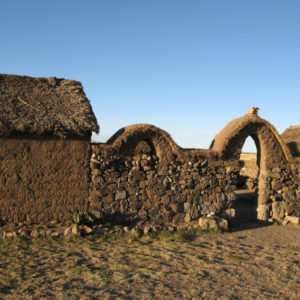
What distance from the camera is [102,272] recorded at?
5.21 meters

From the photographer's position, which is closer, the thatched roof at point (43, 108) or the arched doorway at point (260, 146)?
the thatched roof at point (43, 108)

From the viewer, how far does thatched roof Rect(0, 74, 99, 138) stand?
6.97m

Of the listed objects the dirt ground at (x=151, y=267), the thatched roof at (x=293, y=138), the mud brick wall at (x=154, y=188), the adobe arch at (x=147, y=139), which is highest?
the thatched roof at (x=293, y=138)

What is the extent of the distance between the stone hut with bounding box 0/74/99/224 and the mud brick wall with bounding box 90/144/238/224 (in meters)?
0.42

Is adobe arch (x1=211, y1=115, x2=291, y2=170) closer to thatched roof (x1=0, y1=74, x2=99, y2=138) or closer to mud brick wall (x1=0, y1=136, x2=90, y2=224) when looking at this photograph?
thatched roof (x1=0, y1=74, x2=99, y2=138)

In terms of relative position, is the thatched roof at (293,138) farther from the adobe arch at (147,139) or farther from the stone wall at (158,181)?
the adobe arch at (147,139)

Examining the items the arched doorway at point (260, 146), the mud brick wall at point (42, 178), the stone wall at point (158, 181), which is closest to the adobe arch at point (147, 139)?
the stone wall at point (158, 181)

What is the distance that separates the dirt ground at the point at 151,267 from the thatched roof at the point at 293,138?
490 cm

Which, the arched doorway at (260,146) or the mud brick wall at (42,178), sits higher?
the arched doorway at (260,146)

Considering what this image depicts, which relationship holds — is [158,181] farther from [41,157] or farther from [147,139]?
[41,157]

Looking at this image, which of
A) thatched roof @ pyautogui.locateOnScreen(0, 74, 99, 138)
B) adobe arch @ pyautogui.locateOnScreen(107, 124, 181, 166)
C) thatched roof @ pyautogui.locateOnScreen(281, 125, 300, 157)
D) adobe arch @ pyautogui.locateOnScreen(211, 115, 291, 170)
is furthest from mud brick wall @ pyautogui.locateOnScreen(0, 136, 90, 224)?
thatched roof @ pyautogui.locateOnScreen(281, 125, 300, 157)

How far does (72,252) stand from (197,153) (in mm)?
4214

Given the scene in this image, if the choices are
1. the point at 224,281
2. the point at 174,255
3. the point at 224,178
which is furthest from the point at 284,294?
the point at 224,178

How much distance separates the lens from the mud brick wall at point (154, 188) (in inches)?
303
